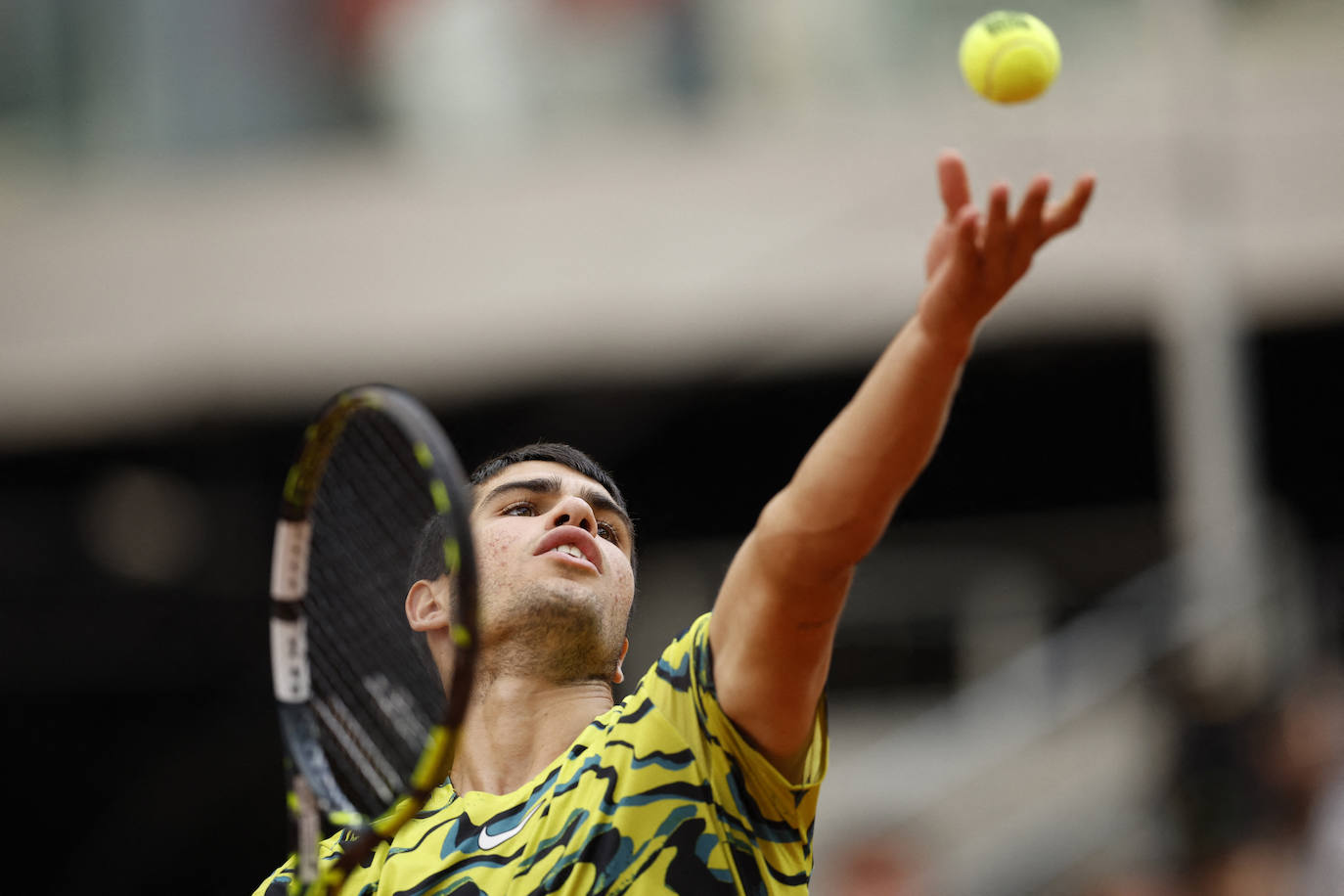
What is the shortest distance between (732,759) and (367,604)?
138 centimetres

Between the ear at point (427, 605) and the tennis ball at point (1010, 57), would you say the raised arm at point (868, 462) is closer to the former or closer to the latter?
the tennis ball at point (1010, 57)

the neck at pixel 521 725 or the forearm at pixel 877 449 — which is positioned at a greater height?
the forearm at pixel 877 449

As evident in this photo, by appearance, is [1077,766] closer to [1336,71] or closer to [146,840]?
[1336,71]

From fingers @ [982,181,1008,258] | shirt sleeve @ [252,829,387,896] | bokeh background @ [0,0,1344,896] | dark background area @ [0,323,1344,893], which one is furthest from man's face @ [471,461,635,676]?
dark background area @ [0,323,1344,893]

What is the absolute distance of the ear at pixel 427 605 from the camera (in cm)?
347

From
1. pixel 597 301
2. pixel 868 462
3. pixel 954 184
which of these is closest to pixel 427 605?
pixel 868 462

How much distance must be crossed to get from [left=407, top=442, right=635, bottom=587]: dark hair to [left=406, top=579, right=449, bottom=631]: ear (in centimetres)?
2

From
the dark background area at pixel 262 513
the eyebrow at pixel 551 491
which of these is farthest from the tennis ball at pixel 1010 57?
the dark background area at pixel 262 513

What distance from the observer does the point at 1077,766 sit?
917 centimetres

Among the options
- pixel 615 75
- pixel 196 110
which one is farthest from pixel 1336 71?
pixel 196 110

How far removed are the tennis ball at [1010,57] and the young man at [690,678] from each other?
65 centimetres

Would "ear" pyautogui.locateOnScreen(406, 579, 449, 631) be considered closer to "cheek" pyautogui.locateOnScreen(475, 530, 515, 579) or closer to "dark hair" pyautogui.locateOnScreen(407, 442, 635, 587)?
"dark hair" pyautogui.locateOnScreen(407, 442, 635, 587)

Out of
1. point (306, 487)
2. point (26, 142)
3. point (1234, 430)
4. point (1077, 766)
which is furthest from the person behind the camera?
point (26, 142)

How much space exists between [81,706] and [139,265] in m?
3.61
